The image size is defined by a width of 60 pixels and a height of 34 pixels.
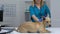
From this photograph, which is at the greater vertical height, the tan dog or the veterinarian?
the veterinarian

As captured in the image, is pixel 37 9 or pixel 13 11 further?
pixel 13 11

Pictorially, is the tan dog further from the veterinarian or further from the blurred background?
the blurred background

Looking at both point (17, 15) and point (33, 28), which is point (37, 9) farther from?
point (17, 15)

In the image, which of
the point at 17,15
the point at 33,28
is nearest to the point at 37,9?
the point at 33,28

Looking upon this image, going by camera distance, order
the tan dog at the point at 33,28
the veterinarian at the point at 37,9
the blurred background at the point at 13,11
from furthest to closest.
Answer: the blurred background at the point at 13,11
the veterinarian at the point at 37,9
the tan dog at the point at 33,28

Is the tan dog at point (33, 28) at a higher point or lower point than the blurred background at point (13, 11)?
lower

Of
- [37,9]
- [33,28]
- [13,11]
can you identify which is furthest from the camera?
[13,11]

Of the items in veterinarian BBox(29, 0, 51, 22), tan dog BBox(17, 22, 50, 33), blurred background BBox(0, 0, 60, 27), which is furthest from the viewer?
blurred background BBox(0, 0, 60, 27)

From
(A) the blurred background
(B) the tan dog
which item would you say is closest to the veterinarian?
(B) the tan dog

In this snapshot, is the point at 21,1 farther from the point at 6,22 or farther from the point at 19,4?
the point at 6,22

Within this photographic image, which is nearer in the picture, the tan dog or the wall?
the tan dog

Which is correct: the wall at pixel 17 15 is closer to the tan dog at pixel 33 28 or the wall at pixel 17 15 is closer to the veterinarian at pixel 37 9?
the veterinarian at pixel 37 9

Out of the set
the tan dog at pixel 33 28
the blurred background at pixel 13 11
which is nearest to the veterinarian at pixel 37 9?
the tan dog at pixel 33 28

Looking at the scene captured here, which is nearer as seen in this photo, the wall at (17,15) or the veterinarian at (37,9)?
the veterinarian at (37,9)
